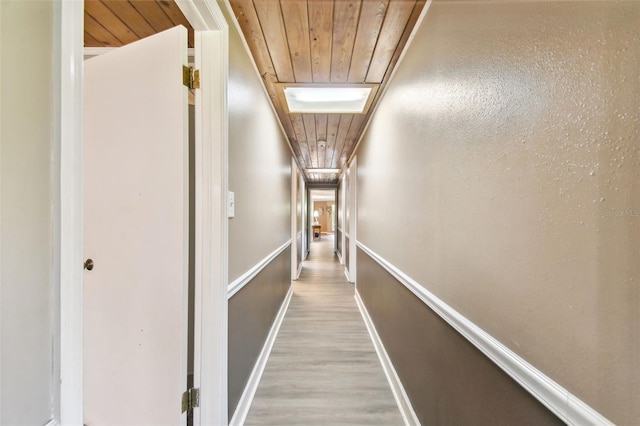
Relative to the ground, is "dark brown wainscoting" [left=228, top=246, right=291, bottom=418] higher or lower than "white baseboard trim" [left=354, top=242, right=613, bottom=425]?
lower

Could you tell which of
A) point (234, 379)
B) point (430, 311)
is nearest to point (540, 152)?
point (430, 311)

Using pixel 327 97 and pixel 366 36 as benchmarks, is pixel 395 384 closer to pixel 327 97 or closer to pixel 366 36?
pixel 366 36

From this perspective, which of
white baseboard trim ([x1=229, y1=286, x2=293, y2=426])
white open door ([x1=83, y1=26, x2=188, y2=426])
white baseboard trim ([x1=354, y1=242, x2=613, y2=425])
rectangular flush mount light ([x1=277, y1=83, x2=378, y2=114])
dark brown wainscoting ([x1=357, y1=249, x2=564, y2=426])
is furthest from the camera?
rectangular flush mount light ([x1=277, y1=83, x2=378, y2=114])

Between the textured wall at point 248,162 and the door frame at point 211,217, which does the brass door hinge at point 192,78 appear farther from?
the textured wall at point 248,162

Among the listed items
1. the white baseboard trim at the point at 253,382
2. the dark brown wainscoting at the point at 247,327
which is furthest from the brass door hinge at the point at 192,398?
the white baseboard trim at the point at 253,382

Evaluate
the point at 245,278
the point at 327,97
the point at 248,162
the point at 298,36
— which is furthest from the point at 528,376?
the point at 327,97

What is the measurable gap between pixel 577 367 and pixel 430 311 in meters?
0.69

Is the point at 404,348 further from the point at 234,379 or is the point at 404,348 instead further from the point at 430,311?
the point at 234,379

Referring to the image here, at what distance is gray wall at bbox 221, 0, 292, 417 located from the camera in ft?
4.34

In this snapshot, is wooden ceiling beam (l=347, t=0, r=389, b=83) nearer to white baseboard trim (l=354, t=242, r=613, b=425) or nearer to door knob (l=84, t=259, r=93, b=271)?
white baseboard trim (l=354, t=242, r=613, b=425)

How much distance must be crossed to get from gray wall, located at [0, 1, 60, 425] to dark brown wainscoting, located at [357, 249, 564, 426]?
0.99 metres

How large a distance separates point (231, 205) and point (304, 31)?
3.23ft

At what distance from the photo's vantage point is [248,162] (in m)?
1.60

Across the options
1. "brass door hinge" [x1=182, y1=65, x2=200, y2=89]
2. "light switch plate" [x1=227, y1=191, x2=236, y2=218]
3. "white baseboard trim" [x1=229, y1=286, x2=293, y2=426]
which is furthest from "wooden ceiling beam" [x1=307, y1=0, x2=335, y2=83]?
"white baseboard trim" [x1=229, y1=286, x2=293, y2=426]
